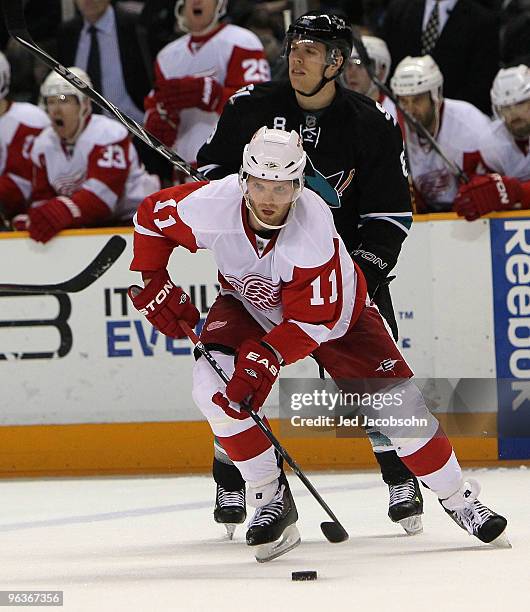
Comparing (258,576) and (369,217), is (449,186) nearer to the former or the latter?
(369,217)

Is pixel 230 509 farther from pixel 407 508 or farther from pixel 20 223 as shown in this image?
pixel 20 223

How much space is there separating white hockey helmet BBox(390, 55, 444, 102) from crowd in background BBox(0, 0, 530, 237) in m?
0.11

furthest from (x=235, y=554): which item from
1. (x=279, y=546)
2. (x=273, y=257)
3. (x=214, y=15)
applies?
(x=214, y=15)

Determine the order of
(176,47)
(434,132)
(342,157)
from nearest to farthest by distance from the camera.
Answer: (342,157) < (434,132) < (176,47)

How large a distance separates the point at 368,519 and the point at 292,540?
0.74 m

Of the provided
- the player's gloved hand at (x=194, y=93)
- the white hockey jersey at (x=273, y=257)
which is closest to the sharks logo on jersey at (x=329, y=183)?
the white hockey jersey at (x=273, y=257)

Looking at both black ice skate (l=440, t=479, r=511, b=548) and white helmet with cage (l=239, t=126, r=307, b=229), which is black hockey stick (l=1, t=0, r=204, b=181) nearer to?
white helmet with cage (l=239, t=126, r=307, b=229)

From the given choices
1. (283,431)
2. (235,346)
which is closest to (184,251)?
(283,431)

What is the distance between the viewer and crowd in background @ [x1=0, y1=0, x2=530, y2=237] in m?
6.26

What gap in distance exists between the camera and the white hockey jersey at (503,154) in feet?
19.2

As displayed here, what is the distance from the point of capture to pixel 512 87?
19.0 feet

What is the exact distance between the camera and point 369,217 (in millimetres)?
4438

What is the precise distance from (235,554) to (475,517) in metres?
0.68

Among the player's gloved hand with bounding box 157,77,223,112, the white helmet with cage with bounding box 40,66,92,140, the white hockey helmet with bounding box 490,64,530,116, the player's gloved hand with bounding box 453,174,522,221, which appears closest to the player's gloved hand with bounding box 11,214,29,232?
the white helmet with cage with bounding box 40,66,92,140
